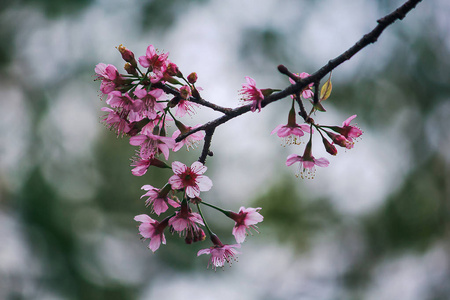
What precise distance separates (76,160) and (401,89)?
344 inches

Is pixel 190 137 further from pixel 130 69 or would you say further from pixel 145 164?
pixel 130 69

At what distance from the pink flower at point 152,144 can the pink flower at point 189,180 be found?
0.20 feet

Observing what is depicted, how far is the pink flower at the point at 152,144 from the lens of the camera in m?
1.22

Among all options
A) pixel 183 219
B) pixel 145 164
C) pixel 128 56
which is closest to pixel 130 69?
pixel 128 56

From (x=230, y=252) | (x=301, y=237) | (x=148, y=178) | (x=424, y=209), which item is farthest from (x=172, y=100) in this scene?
(x=424, y=209)

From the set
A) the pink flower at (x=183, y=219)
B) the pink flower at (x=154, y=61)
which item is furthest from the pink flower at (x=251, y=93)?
the pink flower at (x=183, y=219)

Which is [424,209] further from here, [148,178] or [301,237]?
[148,178]

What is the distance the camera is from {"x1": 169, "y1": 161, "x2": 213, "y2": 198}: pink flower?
4.11 ft

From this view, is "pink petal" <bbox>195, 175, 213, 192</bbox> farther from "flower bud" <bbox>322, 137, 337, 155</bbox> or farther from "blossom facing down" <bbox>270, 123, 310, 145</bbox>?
"flower bud" <bbox>322, 137, 337, 155</bbox>

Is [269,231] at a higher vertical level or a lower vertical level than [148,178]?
lower

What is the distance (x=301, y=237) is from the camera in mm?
10070

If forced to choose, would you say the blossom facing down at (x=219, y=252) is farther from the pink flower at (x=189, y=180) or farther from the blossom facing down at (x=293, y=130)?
the blossom facing down at (x=293, y=130)

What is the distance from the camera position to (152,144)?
125 centimetres

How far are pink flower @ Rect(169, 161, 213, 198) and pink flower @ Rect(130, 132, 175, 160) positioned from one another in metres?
0.06
